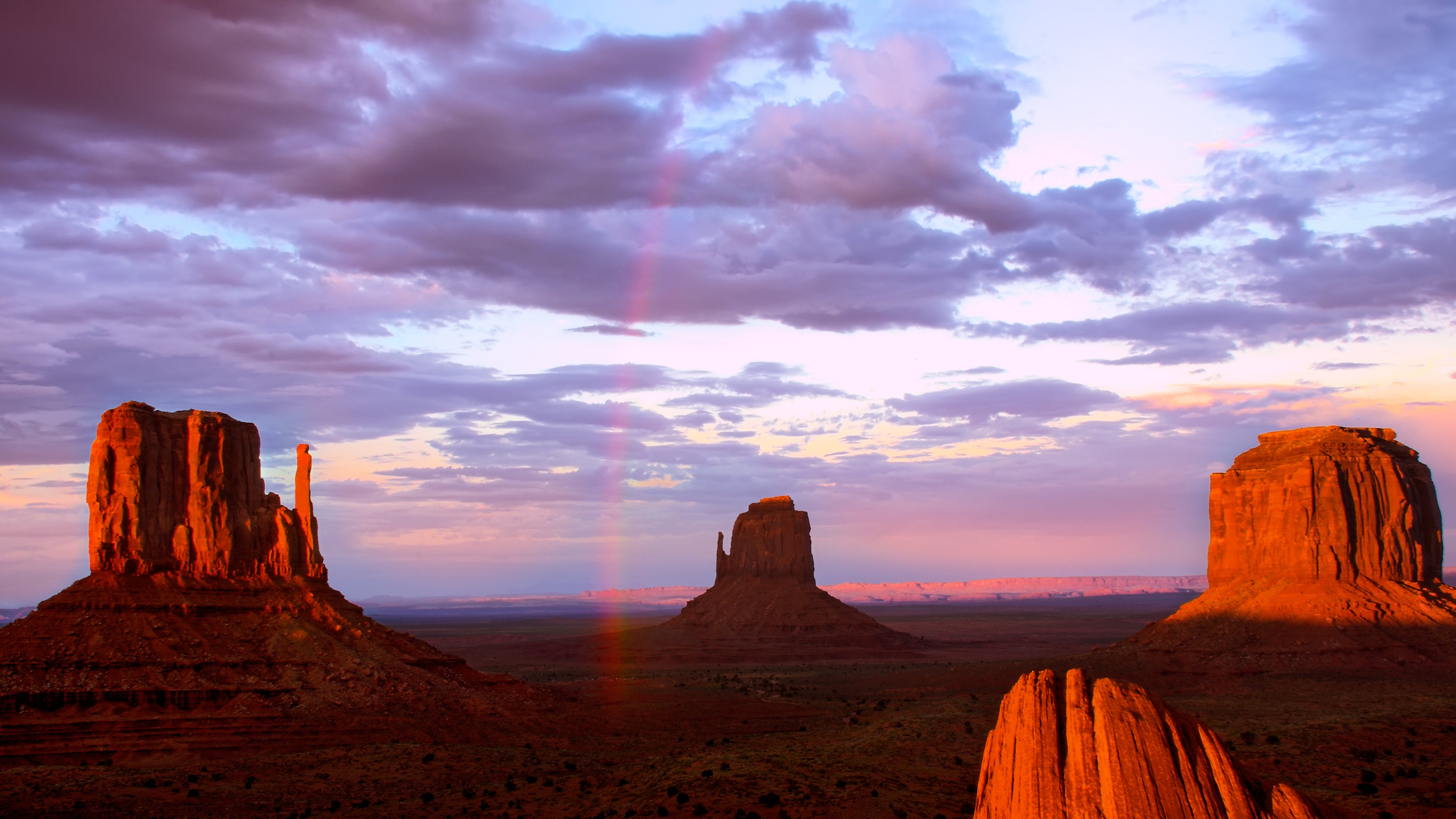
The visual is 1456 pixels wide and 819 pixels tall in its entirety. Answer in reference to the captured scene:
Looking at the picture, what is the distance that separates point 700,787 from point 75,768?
83.9ft

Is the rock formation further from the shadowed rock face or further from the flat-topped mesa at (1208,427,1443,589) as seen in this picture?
the flat-topped mesa at (1208,427,1443,589)

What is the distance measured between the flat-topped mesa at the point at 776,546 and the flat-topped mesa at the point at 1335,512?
81.1 m

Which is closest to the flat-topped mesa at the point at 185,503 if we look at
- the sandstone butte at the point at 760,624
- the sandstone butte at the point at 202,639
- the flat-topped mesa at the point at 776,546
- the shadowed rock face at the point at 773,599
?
the sandstone butte at the point at 202,639

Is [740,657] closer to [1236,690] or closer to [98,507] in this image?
[1236,690]

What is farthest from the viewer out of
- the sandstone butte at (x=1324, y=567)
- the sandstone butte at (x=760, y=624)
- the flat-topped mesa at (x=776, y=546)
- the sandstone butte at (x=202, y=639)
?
the flat-topped mesa at (x=776, y=546)

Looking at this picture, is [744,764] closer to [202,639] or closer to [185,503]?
[202,639]

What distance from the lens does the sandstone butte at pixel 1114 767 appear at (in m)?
18.0

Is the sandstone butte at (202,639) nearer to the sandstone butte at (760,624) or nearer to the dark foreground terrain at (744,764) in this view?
the dark foreground terrain at (744,764)

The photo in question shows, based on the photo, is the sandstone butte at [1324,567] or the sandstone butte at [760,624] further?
the sandstone butte at [760,624]

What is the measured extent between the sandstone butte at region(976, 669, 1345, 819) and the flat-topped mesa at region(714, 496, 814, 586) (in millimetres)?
140326

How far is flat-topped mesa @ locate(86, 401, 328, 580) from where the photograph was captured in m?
53.1

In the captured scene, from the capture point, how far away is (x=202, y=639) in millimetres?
51500

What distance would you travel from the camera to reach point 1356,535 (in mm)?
78250

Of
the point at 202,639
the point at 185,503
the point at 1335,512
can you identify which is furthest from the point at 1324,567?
the point at 185,503
